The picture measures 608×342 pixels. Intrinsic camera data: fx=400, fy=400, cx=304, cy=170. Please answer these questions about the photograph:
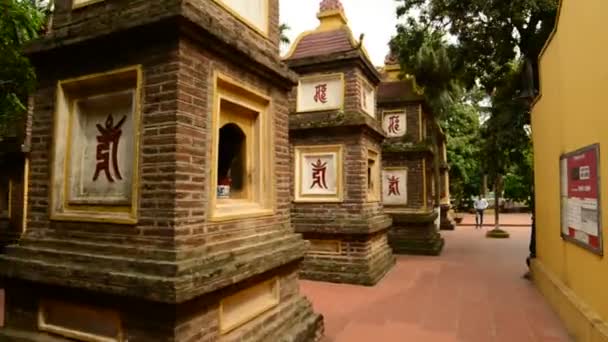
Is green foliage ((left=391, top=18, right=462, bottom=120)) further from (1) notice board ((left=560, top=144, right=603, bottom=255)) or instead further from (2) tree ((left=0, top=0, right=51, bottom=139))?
(2) tree ((left=0, top=0, right=51, bottom=139))

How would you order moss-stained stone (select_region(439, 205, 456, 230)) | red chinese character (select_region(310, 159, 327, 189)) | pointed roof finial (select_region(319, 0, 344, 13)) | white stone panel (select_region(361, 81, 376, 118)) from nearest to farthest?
red chinese character (select_region(310, 159, 327, 189))
white stone panel (select_region(361, 81, 376, 118))
pointed roof finial (select_region(319, 0, 344, 13))
moss-stained stone (select_region(439, 205, 456, 230))

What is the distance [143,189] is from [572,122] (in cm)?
517

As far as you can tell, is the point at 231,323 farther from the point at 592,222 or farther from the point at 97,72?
the point at 592,222

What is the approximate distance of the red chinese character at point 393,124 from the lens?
11930 mm

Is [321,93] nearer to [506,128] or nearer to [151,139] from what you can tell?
[506,128]

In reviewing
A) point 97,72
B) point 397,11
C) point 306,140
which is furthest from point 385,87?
point 97,72

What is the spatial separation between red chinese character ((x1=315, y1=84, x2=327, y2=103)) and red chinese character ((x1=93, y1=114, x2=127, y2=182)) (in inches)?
207

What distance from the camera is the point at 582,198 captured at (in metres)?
4.68

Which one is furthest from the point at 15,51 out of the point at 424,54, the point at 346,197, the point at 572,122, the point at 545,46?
the point at 424,54

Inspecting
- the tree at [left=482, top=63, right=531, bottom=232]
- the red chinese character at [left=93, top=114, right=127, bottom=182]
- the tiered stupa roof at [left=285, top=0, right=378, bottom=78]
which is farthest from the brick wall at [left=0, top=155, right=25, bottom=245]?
the tree at [left=482, top=63, right=531, bottom=232]

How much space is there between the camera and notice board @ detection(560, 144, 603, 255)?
4.20 m

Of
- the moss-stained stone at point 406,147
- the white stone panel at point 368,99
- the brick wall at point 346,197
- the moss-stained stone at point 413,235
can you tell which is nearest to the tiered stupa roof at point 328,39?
the white stone panel at point 368,99

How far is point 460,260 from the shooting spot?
10.6 meters

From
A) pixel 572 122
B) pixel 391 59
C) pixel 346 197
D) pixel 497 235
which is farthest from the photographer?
pixel 497 235
